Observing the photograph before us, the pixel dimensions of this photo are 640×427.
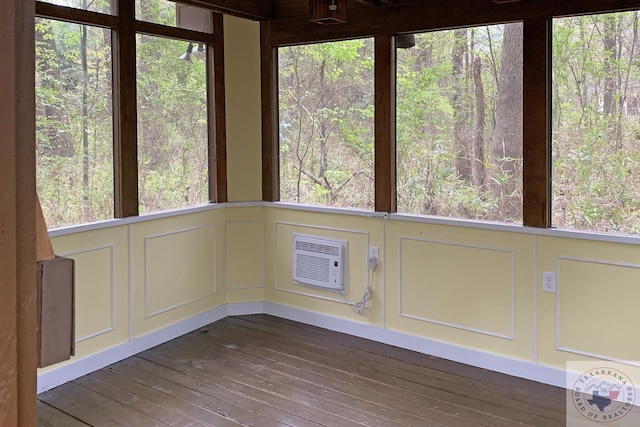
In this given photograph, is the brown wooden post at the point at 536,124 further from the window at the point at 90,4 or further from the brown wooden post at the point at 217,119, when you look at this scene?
the window at the point at 90,4

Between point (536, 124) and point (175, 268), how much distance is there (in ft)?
8.76

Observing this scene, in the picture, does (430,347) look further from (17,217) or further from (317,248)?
(17,217)

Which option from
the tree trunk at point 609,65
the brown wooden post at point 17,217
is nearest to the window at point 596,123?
the tree trunk at point 609,65

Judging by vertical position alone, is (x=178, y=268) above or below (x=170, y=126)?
below

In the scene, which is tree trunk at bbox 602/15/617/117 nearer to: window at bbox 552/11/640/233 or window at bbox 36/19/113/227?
window at bbox 552/11/640/233

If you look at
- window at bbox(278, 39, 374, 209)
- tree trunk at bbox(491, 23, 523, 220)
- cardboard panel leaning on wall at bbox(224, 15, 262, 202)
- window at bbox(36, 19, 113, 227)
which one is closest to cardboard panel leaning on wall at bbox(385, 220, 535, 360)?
tree trunk at bbox(491, 23, 523, 220)

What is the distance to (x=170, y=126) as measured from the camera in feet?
13.8

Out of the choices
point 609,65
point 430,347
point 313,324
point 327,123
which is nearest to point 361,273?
point 313,324

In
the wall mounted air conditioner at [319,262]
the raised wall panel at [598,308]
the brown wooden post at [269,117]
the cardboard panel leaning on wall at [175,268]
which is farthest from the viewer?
the brown wooden post at [269,117]

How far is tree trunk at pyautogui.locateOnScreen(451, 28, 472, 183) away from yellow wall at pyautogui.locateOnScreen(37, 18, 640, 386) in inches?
15.5

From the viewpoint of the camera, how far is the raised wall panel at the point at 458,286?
363cm

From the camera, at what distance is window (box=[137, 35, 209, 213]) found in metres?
4.00

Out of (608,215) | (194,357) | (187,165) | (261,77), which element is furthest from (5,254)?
(261,77)

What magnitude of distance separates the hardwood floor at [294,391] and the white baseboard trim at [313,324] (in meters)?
0.06
